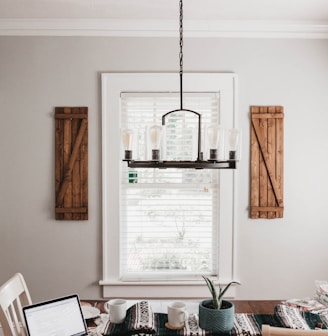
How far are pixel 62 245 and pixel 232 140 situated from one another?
6.64 ft

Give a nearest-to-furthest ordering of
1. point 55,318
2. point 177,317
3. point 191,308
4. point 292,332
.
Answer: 1. point 292,332
2. point 55,318
3. point 177,317
4. point 191,308

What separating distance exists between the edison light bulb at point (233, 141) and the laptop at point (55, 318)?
1005 mm

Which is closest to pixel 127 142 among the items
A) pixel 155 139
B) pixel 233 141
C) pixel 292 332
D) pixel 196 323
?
pixel 155 139

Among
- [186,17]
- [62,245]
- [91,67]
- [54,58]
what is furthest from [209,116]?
[62,245]

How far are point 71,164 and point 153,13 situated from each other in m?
1.32

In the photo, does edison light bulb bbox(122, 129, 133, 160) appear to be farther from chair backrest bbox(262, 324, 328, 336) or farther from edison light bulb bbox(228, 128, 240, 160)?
chair backrest bbox(262, 324, 328, 336)

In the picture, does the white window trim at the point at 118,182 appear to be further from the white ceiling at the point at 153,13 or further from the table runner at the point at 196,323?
the table runner at the point at 196,323

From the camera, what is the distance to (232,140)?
207 centimetres

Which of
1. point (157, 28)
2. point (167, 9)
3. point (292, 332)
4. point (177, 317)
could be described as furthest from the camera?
point (157, 28)

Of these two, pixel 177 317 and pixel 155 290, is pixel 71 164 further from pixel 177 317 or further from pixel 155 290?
pixel 177 317

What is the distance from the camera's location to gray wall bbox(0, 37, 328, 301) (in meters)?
3.54

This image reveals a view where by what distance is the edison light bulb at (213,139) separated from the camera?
6.65ft

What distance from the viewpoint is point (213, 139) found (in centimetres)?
205

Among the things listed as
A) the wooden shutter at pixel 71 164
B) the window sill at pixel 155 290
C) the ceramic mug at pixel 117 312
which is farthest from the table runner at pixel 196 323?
the wooden shutter at pixel 71 164
